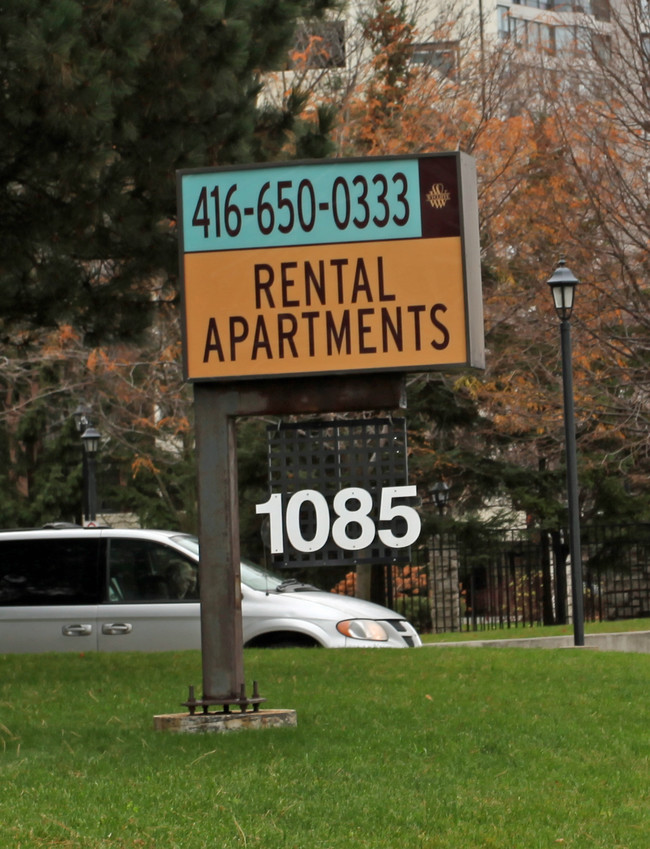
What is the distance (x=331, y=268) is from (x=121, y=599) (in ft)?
22.0

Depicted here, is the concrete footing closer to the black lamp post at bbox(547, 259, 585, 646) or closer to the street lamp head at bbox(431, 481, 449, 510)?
the black lamp post at bbox(547, 259, 585, 646)

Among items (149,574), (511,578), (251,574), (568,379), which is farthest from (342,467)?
(511,578)

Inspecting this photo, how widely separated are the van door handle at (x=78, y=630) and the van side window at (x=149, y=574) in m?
0.39

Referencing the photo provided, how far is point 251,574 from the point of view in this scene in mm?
14164

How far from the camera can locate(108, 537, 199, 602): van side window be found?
14.0 m

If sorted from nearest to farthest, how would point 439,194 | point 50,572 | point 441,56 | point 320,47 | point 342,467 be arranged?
1. point 342,467
2. point 439,194
3. point 50,572
4. point 320,47
5. point 441,56

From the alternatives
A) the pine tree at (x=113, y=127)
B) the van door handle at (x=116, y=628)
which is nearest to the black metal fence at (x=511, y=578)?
the van door handle at (x=116, y=628)

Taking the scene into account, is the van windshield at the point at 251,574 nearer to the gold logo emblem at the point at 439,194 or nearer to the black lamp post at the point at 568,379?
the black lamp post at the point at 568,379

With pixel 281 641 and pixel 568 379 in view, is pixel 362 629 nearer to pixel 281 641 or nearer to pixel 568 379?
pixel 281 641

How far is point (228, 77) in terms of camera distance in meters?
11.5

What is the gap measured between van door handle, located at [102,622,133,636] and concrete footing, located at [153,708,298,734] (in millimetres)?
5659

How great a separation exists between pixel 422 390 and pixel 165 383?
22.2 feet

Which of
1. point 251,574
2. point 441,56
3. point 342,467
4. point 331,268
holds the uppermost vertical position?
point 441,56

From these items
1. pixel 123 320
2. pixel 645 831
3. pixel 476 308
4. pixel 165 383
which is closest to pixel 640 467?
pixel 165 383
